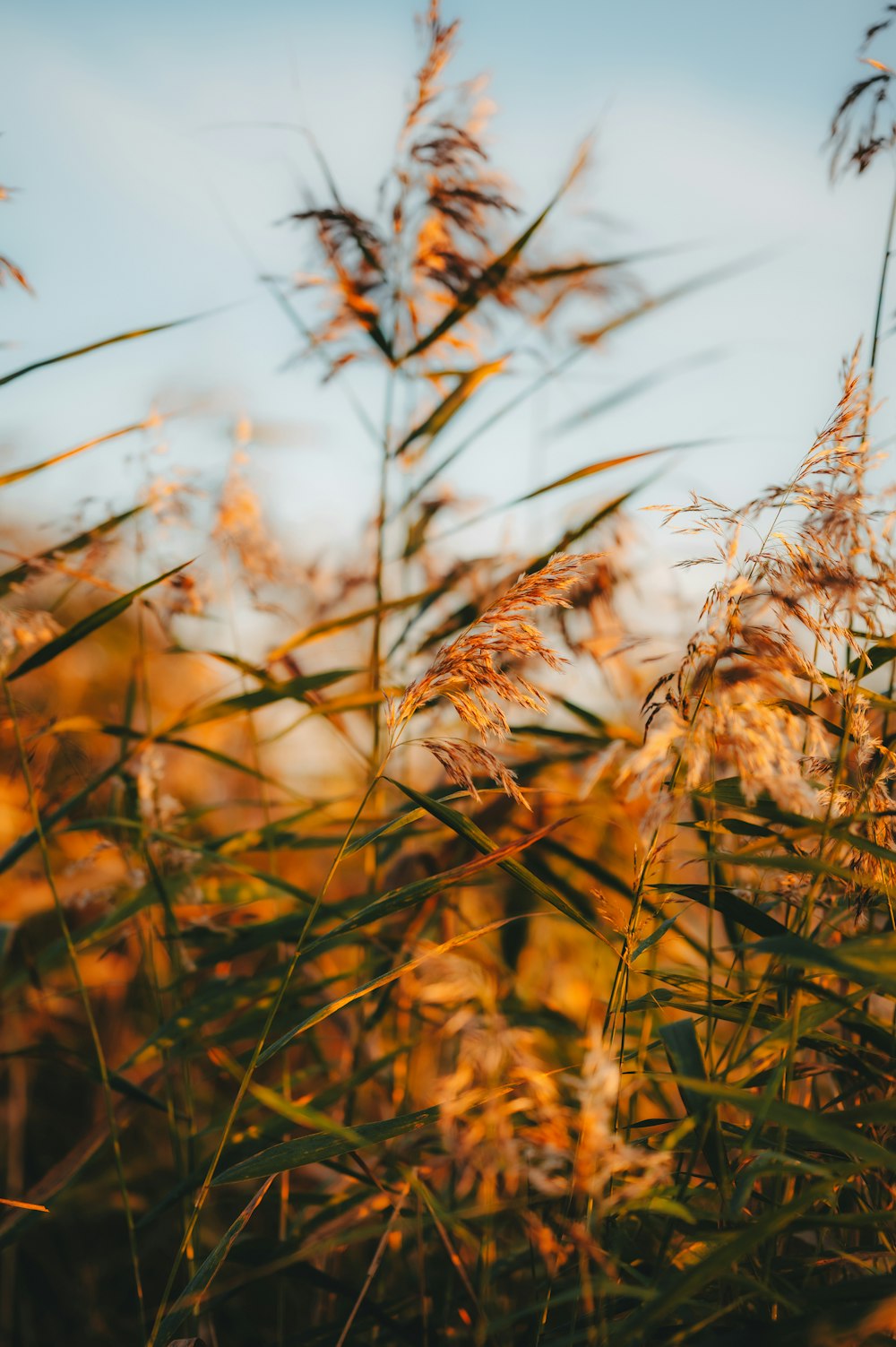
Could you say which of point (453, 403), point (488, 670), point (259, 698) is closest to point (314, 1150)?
point (488, 670)

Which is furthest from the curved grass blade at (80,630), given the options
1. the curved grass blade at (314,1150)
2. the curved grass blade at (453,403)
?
the curved grass blade at (314,1150)

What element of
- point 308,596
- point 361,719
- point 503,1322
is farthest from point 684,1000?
point 308,596

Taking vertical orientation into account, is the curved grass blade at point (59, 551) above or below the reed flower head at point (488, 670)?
above

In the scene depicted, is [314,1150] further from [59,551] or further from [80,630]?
[59,551]

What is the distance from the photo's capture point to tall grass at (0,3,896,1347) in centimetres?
87

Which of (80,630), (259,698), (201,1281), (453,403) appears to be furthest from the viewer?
(453,403)

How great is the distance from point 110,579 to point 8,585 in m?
0.46

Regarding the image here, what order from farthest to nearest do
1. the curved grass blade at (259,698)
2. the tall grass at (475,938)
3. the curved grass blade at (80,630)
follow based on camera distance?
the curved grass blade at (259,698) → the curved grass blade at (80,630) → the tall grass at (475,938)

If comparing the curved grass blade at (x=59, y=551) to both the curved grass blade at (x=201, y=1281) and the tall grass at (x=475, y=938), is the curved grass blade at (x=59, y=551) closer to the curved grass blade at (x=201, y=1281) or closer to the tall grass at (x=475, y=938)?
the tall grass at (x=475, y=938)

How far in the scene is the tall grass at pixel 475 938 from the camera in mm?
871

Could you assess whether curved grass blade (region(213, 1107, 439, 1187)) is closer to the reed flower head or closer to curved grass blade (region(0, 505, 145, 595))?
the reed flower head

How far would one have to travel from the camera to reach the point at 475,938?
111cm

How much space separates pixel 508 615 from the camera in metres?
0.98

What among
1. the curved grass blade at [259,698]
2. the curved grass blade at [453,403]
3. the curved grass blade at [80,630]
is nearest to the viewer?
the curved grass blade at [80,630]
